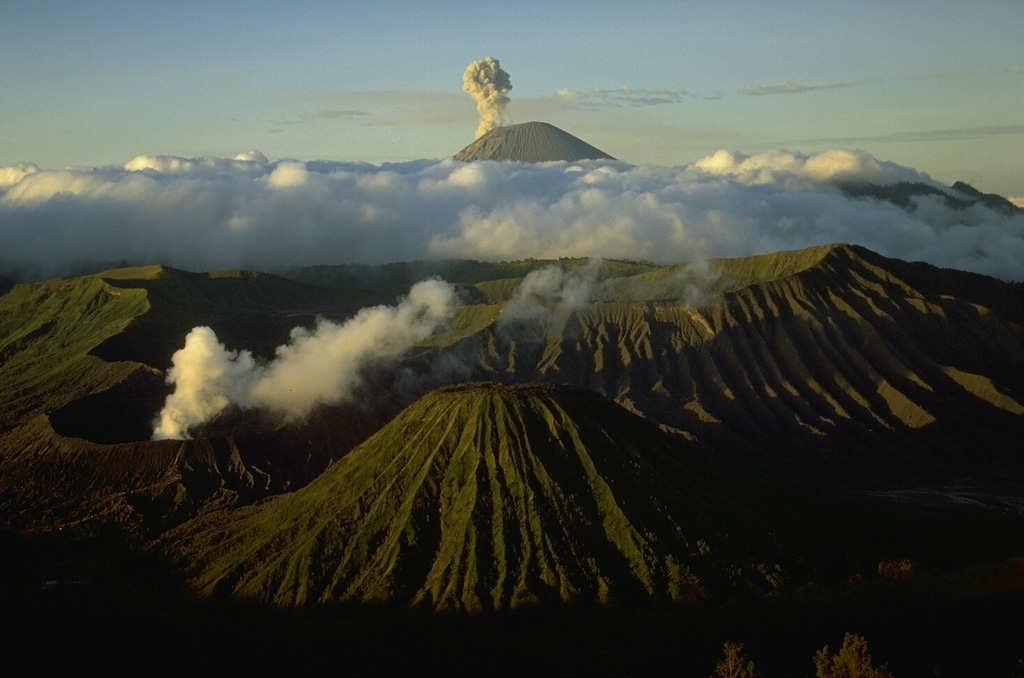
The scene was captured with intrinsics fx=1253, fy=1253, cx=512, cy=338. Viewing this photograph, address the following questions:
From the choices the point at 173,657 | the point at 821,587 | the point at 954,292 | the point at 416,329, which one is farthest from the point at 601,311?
the point at 173,657

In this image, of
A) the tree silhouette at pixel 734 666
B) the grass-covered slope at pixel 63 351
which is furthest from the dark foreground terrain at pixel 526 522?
the tree silhouette at pixel 734 666

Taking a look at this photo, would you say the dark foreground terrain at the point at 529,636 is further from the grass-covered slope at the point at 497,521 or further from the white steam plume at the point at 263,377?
the white steam plume at the point at 263,377

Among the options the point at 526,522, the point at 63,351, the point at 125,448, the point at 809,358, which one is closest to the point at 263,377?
the point at 125,448

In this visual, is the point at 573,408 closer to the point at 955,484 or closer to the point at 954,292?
the point at 955,484

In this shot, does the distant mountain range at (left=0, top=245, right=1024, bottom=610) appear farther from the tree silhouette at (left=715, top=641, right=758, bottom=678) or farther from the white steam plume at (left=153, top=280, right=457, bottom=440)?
the tree silhouette at (left=715, top=641, right=758, bottom=678)

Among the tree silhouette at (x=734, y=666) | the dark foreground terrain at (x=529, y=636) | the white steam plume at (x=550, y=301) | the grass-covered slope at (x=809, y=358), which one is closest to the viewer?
the tree silhouette at (x=734, y=666)

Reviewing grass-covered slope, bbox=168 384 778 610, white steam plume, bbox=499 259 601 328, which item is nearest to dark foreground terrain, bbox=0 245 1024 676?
grass-covered slope, bbox=168 384 778 610

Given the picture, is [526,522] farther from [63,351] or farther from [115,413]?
[63,351]
